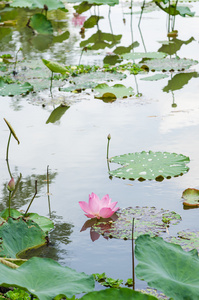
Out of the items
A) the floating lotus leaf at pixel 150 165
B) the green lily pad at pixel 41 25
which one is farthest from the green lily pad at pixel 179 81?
the green lily pad at pixel 41 25

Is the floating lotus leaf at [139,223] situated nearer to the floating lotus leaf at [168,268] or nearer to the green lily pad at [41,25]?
the floating lotus leaf at [168,268]

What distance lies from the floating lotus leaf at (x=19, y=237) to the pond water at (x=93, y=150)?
0.09 m

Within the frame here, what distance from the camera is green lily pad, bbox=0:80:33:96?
13.3ft

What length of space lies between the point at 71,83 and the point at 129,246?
2.73 m

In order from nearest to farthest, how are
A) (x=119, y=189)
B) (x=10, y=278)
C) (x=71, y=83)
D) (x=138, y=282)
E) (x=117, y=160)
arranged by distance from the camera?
(x=10, y=278) → (x=138, y=282) → (x=119, y=189) → (x=117, y=160) → (x=71, y=83)

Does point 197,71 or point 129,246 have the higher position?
point 129,246

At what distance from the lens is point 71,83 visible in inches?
176

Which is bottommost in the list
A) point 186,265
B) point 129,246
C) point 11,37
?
point 11,37

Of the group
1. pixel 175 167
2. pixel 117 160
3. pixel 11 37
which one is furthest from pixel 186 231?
pixel 11 37

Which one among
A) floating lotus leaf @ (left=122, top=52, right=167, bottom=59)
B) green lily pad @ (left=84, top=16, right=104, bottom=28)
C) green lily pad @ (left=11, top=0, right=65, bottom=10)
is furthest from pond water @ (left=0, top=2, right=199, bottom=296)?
green lily pad @ (left=84, top=16, right=104, bottom=28)

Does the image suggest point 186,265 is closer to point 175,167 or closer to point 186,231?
point 186,231

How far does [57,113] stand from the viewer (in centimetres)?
371

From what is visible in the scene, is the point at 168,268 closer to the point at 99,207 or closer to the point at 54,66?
the point at 99,207

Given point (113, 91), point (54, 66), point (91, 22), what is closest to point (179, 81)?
point (113, 91)
